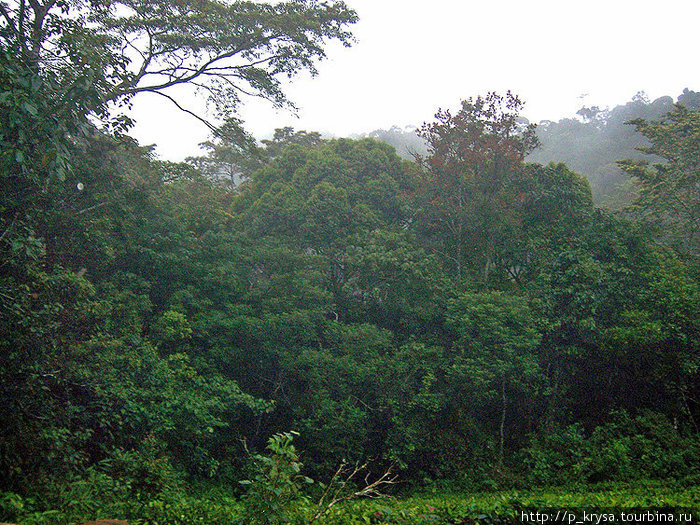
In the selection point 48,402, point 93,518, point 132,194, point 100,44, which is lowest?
point 93,518

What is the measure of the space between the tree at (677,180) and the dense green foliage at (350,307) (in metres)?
0.10

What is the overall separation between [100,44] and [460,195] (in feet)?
27.9

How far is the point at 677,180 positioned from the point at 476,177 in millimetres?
5669

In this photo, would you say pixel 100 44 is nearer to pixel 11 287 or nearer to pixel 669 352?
pixel 11 287

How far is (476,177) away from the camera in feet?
38.4

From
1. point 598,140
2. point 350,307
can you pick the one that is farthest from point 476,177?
point 598,140

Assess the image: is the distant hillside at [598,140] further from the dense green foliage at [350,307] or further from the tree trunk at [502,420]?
the tree trunk at [502,420]

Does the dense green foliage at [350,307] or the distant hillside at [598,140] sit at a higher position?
the distant hillside at [598,140]

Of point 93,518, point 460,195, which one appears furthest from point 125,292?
point 460,195

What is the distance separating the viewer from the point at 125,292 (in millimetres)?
8797

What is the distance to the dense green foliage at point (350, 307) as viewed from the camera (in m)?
6.95

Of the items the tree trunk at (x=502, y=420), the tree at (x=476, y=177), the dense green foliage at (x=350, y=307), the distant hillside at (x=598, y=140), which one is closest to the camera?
the dense green foliage at (x=350, y=307)

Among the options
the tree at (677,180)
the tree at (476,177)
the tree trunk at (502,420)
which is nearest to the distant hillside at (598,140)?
the tree at (677,180)

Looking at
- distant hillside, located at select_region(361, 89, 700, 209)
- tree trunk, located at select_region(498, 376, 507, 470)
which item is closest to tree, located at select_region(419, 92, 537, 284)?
tree trunk, located at select_region(498, 376, 507, 470)
